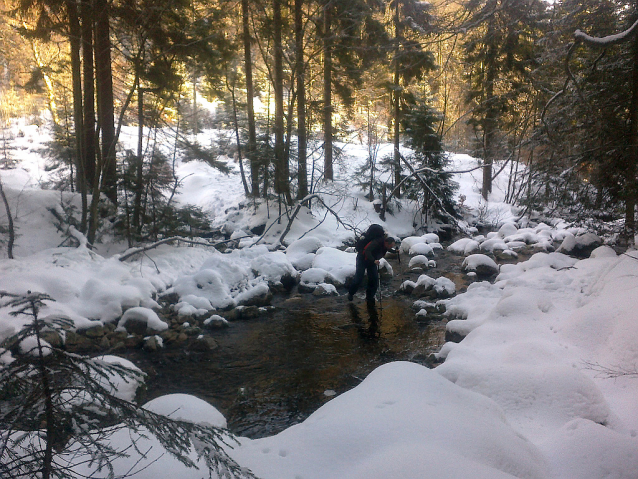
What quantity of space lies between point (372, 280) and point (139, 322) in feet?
15.2

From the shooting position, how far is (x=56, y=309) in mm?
7062

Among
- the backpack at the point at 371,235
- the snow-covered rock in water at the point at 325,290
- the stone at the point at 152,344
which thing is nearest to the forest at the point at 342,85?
the backpack at the point at 371,235

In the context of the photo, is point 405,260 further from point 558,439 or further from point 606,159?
point 558,439

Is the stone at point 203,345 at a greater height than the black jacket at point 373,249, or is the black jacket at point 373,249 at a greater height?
the black jacket at point 373,249

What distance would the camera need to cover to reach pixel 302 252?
41.8 feet

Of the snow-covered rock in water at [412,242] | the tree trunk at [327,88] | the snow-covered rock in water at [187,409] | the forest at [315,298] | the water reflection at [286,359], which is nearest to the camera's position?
the forest at [315,298]

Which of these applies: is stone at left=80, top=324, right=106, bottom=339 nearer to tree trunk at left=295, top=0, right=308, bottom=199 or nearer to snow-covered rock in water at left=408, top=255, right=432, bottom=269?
snow-covered rock in water at left=408, top=255, right=432, bottom=269

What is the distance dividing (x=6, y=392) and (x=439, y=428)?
8.67ft

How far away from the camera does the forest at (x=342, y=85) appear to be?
6.14 meters

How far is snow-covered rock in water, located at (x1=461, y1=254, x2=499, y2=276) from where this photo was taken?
1102 cm

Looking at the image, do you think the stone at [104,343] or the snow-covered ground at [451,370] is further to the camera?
the stone at [104,343]

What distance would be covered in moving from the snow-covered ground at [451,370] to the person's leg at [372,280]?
5.50ft

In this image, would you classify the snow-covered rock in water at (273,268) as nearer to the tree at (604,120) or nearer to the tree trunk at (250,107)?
the tree trunk at (250,107)

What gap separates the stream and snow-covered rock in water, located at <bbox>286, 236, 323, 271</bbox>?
2517 millimetres
